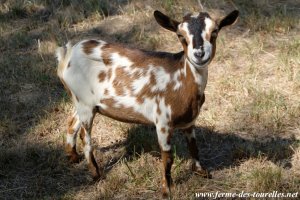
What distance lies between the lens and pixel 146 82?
16.3 feet

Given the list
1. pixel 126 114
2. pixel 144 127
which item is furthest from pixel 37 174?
pixel 144 127

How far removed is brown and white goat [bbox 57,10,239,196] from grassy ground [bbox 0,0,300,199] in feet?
1.11

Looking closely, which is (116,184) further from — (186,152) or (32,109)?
(32,109)

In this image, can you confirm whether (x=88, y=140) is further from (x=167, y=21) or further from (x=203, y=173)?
(x=167, y=21)

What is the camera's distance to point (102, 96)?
16.9ft

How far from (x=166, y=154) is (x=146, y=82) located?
2.46ft

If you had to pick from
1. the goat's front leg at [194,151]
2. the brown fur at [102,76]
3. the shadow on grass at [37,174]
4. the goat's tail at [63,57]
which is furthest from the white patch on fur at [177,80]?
the shadow on grass at [37,174]

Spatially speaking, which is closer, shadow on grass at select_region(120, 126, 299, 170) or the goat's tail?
the goat's tail

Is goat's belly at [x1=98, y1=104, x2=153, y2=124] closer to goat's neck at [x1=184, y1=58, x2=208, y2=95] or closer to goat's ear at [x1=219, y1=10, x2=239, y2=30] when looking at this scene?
goat's neck at [x1=184, y1=58, x2=208, y2=95]

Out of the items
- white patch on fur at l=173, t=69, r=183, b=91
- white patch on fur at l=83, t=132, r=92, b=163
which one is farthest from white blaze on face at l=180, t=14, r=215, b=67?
white patch on fur at l=83, t=132, r=92, b=163

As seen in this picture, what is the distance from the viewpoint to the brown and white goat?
15.4 ft

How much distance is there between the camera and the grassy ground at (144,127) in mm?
5312

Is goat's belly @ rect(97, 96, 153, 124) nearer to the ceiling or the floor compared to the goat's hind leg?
nearer to the ceiling

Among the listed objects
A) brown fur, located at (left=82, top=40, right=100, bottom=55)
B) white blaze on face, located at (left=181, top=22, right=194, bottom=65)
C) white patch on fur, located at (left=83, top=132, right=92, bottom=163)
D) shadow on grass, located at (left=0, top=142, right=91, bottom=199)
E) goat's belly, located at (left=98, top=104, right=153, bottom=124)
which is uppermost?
white blaze on face, located at (left=181, top=22, right=194, bottom=65)
